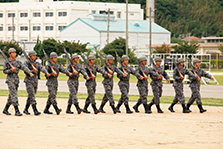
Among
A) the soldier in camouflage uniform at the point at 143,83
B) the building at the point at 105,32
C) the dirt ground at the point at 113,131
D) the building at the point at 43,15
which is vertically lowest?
the dirt ground at the point at 113,131

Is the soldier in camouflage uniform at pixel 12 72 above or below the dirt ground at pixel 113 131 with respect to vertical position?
above

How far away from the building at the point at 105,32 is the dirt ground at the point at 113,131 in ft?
194

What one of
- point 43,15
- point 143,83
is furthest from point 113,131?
point 43,15

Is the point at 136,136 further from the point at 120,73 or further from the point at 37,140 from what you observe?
the point at 120,73

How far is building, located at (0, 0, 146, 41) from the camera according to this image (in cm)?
9069

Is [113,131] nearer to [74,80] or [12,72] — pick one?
[74,80]

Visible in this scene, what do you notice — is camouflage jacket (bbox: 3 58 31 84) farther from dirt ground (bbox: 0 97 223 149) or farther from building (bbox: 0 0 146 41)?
building (bbox: 0 0 146 41)

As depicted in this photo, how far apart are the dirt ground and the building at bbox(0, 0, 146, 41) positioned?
3048 inches

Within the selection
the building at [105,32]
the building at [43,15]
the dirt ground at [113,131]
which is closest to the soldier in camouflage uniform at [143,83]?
the dirt ground at [113,131]

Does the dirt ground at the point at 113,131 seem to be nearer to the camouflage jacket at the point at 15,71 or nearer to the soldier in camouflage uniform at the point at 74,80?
the soldier in camouflage uniform at the point at 74,80

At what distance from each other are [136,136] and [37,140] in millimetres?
A: 2173

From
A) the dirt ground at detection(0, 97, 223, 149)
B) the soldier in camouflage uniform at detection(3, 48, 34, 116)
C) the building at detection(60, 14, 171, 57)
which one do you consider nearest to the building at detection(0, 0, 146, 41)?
the building at detection(60, 14, 171, 57)

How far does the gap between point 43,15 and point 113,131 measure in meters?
84.5

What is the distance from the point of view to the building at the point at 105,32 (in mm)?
76062
